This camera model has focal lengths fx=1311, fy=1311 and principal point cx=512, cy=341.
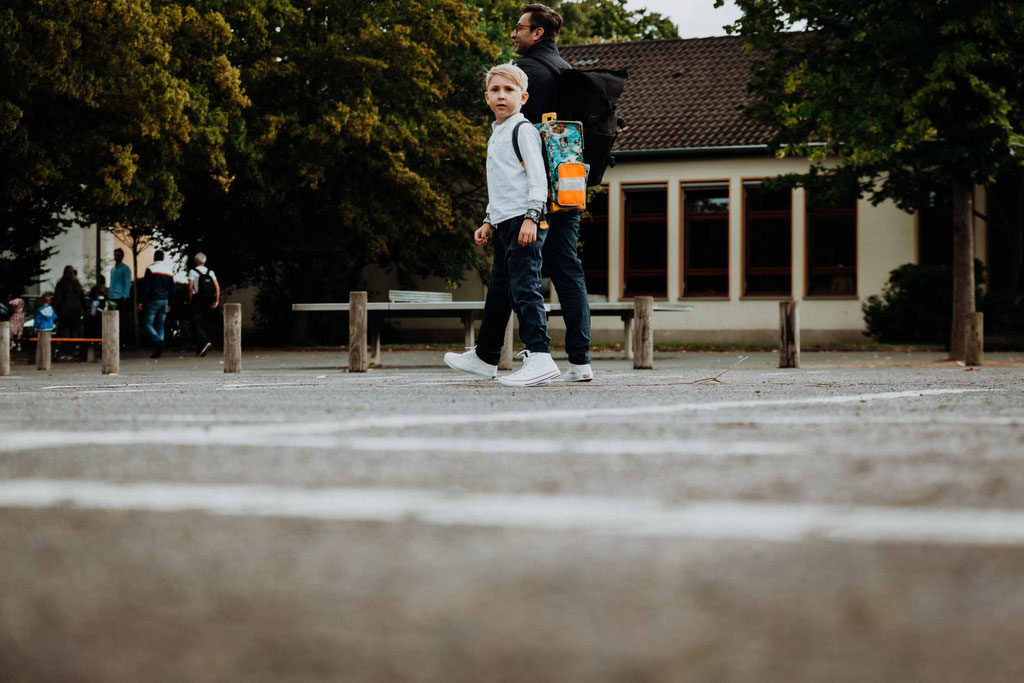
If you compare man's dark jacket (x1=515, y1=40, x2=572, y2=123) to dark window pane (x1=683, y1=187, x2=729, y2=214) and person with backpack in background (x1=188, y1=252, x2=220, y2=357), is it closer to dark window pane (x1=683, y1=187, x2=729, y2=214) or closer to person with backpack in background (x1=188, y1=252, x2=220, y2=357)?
person with backpack in background (x1=188, y1=252, x2=220, y2=357)

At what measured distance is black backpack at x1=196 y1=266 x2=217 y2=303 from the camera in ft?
75.9

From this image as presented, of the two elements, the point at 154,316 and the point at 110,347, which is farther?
the point at 154,316

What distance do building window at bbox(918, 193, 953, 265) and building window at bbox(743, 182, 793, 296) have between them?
3.13m

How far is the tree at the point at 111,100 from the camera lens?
19391mm

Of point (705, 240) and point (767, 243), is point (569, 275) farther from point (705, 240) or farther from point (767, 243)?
point (705, 240)

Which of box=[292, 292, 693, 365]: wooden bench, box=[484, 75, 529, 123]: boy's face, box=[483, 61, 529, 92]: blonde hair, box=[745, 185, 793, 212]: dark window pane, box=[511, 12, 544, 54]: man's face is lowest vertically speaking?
box=[292, 292, 693, 365]: wooden bench

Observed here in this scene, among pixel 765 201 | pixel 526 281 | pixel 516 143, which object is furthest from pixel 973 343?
pixel 765 201

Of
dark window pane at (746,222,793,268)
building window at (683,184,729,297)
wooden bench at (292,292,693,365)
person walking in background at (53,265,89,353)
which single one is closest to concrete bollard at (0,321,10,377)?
wooden bench at (292,292,693,365)

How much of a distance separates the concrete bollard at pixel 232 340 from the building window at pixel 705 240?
20477 millimetres

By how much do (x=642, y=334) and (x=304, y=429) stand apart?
9.47 meters

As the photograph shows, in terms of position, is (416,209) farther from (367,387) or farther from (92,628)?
(92,628)

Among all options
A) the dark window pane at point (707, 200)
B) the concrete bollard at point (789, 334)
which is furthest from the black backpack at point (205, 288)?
the dark window pane at point (707, 200)

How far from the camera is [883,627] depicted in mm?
1576

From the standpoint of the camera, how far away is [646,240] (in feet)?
111
